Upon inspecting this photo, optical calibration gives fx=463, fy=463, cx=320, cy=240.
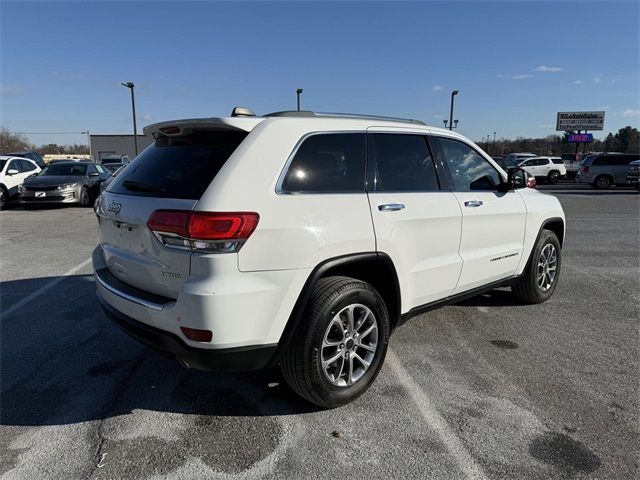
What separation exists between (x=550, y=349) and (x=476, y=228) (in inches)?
48.4

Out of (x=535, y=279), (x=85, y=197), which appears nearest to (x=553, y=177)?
(x=85, y=197)

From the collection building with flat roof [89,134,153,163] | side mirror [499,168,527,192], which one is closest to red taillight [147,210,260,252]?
side mirror [499,168,527,192]

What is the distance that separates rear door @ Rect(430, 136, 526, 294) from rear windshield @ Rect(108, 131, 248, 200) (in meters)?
1.85

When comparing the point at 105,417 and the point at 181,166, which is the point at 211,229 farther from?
the point at 105,417

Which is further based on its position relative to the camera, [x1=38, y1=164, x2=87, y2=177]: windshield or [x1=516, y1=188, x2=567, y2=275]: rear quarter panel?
[x1=38, y1=164, x2=87, y2=177]: windshield

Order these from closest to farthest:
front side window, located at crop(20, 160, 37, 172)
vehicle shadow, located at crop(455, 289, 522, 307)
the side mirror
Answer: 1. the side mirror
2. vehicle shadow, located at crop(455, 289, 522, 307)
3. front side window, located at crop(20, 160, 37, 172)

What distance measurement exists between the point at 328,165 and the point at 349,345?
119 centimetres

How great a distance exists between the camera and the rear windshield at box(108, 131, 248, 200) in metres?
2.69

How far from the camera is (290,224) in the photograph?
263 centimetres

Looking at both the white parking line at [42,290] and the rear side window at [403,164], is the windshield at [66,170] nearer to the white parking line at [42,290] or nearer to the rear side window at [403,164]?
the white parking line at [42,290]

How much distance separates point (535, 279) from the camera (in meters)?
4.94

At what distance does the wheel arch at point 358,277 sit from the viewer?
2.71m

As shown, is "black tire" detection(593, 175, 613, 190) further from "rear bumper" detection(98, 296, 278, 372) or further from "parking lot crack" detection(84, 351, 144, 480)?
"rear bumper" detection(98, 296, 278, 372)

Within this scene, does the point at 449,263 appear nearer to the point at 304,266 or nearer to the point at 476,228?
the point at 476,228
